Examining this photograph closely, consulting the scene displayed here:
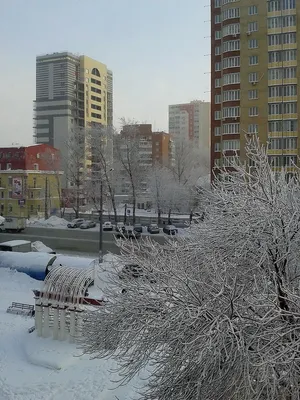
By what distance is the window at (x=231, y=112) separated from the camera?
42156mm

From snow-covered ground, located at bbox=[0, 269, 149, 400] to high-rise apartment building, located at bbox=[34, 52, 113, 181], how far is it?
80.5 meters

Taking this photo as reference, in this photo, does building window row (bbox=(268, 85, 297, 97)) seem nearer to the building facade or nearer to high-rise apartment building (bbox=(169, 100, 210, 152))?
the building facade

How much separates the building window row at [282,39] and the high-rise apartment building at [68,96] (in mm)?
56482

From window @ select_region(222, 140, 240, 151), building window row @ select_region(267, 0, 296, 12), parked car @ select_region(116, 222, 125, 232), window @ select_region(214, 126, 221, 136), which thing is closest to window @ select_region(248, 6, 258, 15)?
building window row @ select_region(267, 0, 296, 12)

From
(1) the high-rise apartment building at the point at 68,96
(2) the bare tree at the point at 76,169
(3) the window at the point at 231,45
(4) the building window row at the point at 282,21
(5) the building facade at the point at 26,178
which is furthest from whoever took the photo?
(1) the high-rise apartment building at the point at 68,96

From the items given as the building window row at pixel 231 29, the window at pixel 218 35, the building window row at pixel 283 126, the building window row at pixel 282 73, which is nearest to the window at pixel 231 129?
the building window row at pixel 283 126

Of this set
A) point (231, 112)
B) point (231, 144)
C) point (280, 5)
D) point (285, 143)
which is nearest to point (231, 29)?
point (280, 5)

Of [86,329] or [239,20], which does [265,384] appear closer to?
[86,329]

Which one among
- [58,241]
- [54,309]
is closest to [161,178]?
[58,241]

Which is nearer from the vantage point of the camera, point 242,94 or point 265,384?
point 265,384

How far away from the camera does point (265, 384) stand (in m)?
6.35

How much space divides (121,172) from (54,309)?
121 ft

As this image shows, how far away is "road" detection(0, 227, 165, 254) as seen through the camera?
33312mm

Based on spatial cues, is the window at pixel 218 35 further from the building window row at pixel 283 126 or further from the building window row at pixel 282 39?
the building window row at pixel 283 126
